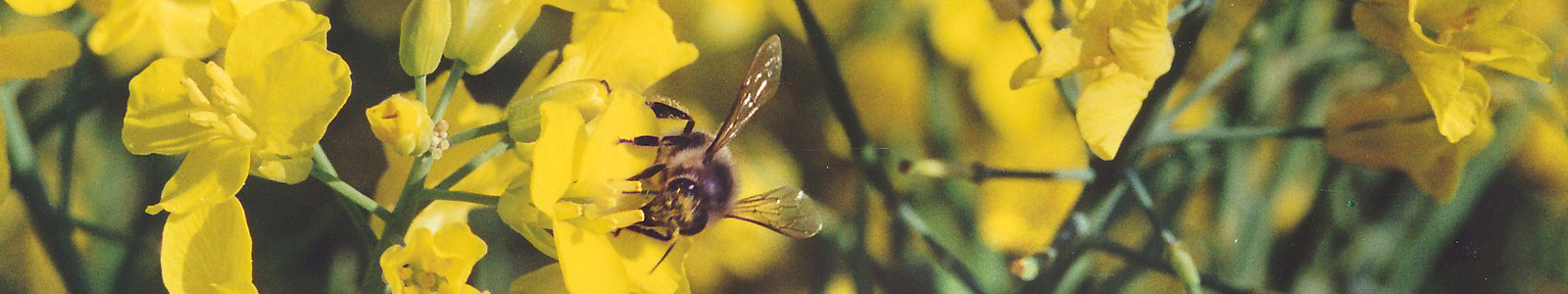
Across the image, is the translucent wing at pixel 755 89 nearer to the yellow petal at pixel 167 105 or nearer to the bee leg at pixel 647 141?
the bee leg at pixel 647 141

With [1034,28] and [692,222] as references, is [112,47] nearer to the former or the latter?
[692,222]

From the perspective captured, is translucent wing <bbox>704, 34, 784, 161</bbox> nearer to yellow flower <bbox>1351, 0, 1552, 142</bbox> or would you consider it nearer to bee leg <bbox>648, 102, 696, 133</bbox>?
bee leg <bbox>648, 102, 696, 133</bbox>

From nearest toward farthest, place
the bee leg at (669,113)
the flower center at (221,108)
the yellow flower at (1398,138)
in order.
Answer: the flower center at (221,108), the bee leg at (669,113), the yellow flower at (1398,138)

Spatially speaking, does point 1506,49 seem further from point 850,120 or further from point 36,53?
point 36,53

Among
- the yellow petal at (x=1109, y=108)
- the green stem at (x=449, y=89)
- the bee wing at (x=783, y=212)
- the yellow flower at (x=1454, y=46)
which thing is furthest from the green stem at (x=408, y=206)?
the yellow flower at (x=1454, y=46)

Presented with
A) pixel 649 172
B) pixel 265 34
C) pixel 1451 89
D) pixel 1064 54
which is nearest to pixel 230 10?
pixel 265 34

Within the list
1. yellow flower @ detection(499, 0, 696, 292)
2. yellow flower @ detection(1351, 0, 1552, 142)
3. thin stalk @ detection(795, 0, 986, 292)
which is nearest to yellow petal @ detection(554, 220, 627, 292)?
yellow flower @ detection(499, 0, 696, 292)
